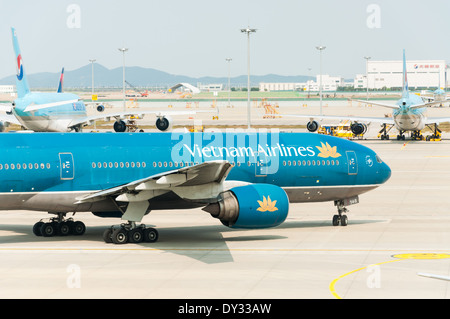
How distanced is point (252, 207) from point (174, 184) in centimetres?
292

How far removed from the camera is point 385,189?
46.0 m

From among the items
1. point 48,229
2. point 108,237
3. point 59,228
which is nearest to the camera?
point 108,237

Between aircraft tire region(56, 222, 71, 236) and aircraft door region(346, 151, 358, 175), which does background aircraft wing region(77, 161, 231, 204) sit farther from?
aircraft door region(346, 151, 358, 175)

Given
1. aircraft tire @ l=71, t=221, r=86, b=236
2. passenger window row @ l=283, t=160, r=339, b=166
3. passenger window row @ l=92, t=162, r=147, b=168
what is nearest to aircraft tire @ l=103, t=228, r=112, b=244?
passenger window row @ l=92, t=162, r=147, b=168

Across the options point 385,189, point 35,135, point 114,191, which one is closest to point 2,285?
point 114,191

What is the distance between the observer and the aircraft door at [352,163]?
32.2 meters

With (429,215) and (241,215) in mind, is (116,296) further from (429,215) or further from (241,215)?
(429,215)

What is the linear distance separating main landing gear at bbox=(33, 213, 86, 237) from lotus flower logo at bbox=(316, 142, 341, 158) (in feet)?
34.6

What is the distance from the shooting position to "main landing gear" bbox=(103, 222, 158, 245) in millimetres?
28141

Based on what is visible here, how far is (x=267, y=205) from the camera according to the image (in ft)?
87.6

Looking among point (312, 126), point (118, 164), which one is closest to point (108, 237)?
point (118, 164)

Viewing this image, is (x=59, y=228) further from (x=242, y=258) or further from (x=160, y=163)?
(x=242, y=258)

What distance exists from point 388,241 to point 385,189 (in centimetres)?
1763

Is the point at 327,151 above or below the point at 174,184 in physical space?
above
